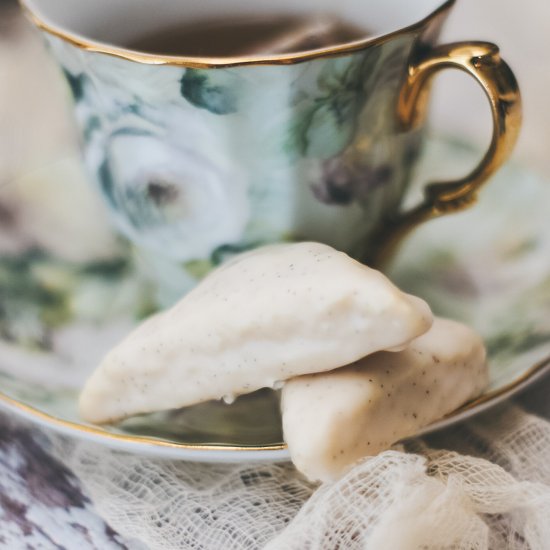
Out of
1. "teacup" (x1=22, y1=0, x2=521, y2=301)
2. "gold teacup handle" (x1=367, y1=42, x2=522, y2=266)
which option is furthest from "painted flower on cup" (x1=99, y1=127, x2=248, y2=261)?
"gold teacup handle" (x1=367, y1=42, x2=522, y2=266)

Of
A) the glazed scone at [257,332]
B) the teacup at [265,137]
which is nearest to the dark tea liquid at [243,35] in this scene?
the teacup at [265,137]

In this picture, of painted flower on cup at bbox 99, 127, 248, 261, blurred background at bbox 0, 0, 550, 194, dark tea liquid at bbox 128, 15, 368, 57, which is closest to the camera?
painted flower on cup at bbox 99, 127, 248, 261

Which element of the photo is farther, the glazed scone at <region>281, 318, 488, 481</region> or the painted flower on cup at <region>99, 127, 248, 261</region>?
Result: the painted flower on cup at <region>99, 127, 248, 261</region>

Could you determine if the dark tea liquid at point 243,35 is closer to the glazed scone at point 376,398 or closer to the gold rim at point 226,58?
the gold rim at point 226,58

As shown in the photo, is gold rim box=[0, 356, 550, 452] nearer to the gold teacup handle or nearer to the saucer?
the saucer

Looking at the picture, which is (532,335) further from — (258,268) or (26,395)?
(26,395)

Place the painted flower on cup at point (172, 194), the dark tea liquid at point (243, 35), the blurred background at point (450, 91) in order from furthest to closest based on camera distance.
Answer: the blurred background at point (450, 91) < the dark tea liquid at point (243, 35) < the painted flower on cup at point (172, 194)

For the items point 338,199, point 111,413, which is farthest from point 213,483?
point 338,199
